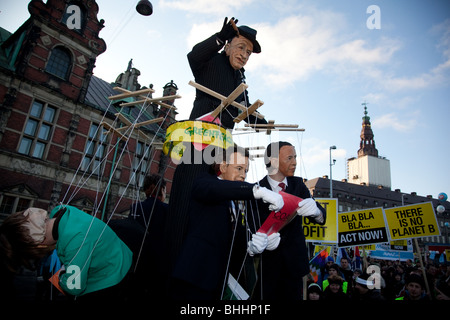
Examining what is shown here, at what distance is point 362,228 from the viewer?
679 centimetres

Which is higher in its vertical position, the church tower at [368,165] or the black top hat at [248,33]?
the church tower at [368,165]

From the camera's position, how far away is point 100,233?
2.03 meters

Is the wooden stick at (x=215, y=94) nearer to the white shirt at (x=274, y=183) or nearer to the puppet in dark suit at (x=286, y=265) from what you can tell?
the white shirt at (x=274, y=183)

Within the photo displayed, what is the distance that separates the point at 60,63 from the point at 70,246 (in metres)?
16.3

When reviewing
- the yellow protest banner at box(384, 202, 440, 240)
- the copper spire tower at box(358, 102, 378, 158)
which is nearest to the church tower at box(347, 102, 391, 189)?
the copper spire tower at box(358, 102, 378, 158)

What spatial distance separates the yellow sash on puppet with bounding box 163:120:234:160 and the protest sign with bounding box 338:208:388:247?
19.7ft

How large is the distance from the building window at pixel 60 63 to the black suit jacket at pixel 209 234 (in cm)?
1610

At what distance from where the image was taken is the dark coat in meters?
2.42

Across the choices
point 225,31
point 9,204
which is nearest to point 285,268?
point 225,31

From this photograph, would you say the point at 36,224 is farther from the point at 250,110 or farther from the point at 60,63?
the point at 60,63

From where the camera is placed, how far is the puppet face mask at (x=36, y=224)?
5.10 ft

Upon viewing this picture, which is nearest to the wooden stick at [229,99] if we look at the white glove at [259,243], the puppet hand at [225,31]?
the puppet hand at [225,31]

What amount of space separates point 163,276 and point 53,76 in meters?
15.8
